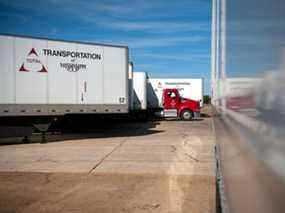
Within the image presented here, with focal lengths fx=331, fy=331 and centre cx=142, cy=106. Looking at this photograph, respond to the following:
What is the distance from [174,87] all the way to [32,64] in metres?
15.7

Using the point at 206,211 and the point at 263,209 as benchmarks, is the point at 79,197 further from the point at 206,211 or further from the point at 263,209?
the point at 263,209

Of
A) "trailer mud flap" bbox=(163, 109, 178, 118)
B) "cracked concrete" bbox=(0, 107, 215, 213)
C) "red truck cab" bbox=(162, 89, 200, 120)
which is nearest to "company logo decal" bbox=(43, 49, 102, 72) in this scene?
"cracked concrete" bbox=(0, 107, 215, 213)

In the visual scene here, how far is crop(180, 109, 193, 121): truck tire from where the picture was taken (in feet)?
85.5

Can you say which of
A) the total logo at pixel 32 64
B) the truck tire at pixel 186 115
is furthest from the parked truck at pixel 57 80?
the truck tire at pixel 186 115

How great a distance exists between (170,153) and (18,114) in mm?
5968

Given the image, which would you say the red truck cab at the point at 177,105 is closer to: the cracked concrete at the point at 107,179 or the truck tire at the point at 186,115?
the truck tire at the point at 186,115

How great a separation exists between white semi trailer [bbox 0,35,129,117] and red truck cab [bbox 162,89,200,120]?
Result: 11.3 metres

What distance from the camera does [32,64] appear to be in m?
12.8

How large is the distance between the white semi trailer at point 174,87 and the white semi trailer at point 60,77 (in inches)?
464

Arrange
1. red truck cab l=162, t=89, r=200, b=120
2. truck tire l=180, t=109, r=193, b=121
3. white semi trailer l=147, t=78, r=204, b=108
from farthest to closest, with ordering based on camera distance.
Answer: white semi trailer l=147, t=78, r=204, b=108
truck tire l=180, t=109, r=193, b=121
red truck cab l=162, t=89, r=200, b=120

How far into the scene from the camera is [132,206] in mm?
5180

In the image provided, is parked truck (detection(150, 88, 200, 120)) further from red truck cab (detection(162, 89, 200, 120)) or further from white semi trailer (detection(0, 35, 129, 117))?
white semi trailer (detection(0, 35, 129, 117))

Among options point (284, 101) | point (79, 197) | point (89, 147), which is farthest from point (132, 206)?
point (89, 147)

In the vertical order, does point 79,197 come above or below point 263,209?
below
